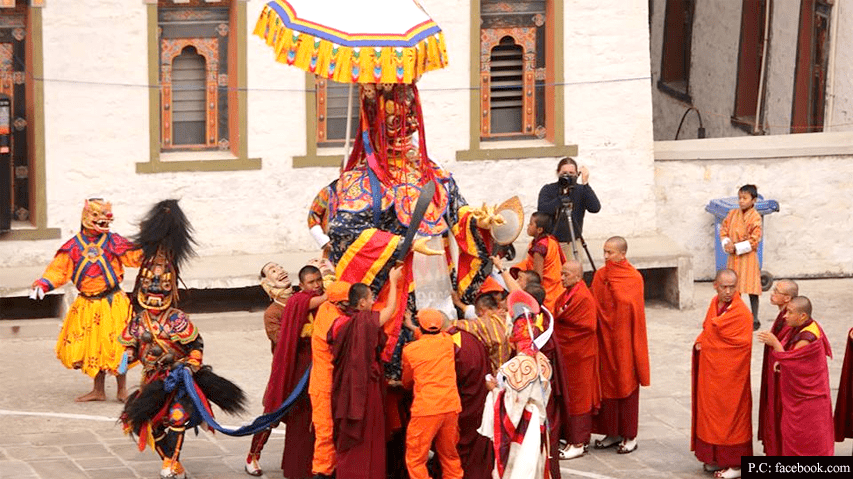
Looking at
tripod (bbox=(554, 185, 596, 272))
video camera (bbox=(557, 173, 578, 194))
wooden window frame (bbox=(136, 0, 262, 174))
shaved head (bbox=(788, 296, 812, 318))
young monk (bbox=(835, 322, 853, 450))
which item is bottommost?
young monk (bbox=(835, 322, 853, 450))

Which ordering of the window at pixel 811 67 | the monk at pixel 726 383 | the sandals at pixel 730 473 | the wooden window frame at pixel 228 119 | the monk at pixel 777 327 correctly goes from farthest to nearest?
the window at pixel 811 67
the wooden window frame at pixel 228 119
the sandals at pixel 730 473
the monk at pixel 726 383
the monk at pixel 777 327

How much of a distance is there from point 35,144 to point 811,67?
8592mm

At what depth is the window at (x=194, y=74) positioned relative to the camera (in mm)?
18906

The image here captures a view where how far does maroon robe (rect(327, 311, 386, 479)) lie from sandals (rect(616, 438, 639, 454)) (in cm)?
222

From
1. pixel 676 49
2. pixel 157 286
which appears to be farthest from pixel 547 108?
pixel 676 49

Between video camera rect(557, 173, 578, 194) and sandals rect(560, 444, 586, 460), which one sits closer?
sandals rect(560, 444, 586, 460)

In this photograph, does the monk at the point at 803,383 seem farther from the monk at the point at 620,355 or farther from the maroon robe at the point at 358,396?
the maroon robe at the point at 358,396

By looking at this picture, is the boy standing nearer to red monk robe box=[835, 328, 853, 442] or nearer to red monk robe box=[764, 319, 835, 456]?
red monk robe box=[835, 328, 853, 442]

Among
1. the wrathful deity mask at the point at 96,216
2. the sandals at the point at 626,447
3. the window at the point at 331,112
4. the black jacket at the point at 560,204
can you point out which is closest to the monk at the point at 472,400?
the sandals at the point at 626,447

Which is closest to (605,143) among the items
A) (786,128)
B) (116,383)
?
(786,128)

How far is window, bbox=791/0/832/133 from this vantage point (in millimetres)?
22000

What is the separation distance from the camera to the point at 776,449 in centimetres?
1381

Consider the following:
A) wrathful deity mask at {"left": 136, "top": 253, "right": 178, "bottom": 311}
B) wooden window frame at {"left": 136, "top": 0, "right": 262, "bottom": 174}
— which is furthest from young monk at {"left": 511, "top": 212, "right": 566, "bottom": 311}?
wooden window frame at {"left": 136, "top": 0, "right": 262, "bottom": 174}

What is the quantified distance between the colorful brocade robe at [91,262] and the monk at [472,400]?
3433 mm
